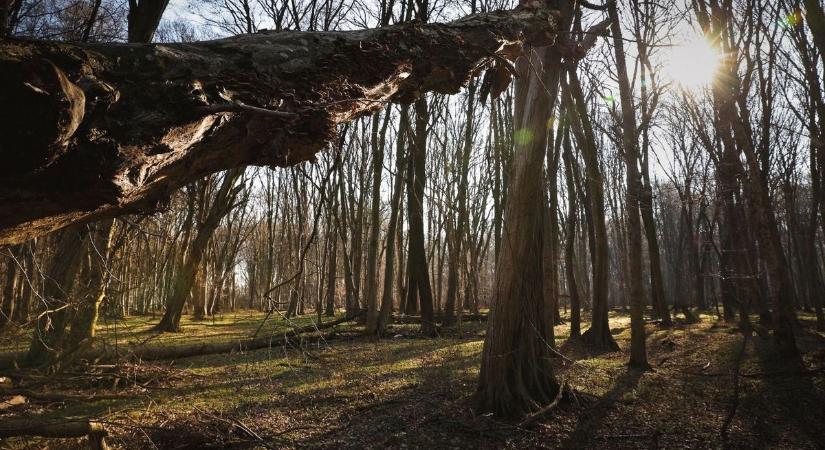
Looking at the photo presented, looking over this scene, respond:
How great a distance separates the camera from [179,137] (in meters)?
1.50

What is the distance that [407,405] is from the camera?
16.9 ft

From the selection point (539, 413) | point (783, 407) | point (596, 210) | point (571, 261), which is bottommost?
point (783, 407)

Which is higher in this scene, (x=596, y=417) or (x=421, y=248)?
(x=421, y=248)

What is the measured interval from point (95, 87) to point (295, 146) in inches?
33.7

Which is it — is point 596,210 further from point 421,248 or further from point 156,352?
point 156,352

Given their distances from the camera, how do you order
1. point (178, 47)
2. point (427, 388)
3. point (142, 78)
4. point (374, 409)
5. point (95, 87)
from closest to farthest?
point (95, 87), point (142, 78), point (178, 47), point (374, 409), point (427, 388)

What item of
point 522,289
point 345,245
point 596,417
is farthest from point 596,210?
point 345,245

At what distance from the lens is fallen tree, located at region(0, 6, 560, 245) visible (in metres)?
1.11

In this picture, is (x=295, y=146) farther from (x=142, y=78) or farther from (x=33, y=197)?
(x=33, y=197)

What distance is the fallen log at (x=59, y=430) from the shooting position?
3072mm

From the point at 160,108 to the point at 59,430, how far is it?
124 inches

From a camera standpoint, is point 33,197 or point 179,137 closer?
point 33,197

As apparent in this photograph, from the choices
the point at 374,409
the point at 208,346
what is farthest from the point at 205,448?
the point at 208,346

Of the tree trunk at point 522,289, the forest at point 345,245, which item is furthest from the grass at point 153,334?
the tree trunk at point 522,289
